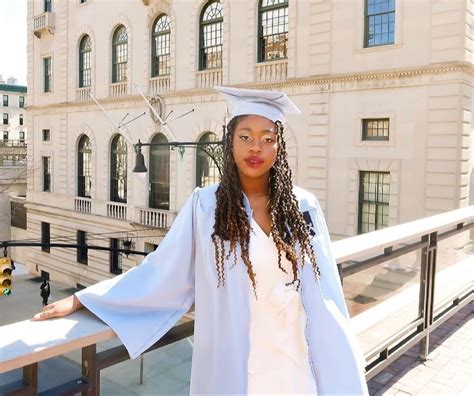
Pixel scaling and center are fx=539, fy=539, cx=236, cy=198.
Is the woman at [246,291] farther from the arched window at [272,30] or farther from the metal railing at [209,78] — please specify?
the metal railing at [209,78]

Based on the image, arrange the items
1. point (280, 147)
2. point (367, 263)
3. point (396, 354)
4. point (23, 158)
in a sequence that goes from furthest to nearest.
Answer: point (23, 158)
point (396, 354)
point (367, 263)
point (280, 147)

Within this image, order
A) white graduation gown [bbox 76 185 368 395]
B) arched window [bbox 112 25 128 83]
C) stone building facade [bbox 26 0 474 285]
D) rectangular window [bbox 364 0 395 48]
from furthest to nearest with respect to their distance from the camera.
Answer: arched window [bbox 112 25 128 83] → rectangular window [bbox 364 0 395 48] → stone building facade [bbox 26 0 474 285] → white graduation gown [bbox 76 185 368 395]

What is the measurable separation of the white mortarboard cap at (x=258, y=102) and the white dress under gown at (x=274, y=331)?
1.71 feet

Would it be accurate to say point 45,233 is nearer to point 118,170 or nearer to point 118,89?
point 118,170

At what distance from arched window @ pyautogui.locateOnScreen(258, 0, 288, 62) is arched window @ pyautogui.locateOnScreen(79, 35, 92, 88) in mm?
12314

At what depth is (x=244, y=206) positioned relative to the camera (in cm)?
243

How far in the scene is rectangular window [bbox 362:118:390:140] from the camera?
1800 centimetres

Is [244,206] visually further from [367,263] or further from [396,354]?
[396,354]

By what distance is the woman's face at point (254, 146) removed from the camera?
244 centimetres

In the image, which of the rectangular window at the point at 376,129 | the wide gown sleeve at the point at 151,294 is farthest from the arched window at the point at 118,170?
the wide gown sleeve at the point at 151,294

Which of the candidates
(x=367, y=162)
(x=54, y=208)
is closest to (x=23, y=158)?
(x=54, y=208)

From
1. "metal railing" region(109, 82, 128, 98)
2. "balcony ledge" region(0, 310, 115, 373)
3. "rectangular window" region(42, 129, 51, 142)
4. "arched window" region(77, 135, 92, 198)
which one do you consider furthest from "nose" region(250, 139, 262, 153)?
"rectangular window" region(42, 129, 51, 142)

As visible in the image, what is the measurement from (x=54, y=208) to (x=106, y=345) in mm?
31340

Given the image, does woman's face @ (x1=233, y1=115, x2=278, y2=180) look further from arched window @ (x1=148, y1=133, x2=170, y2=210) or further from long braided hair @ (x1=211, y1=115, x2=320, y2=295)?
arched window @ (x1=148, y1=133, x2=170, y2=210)
